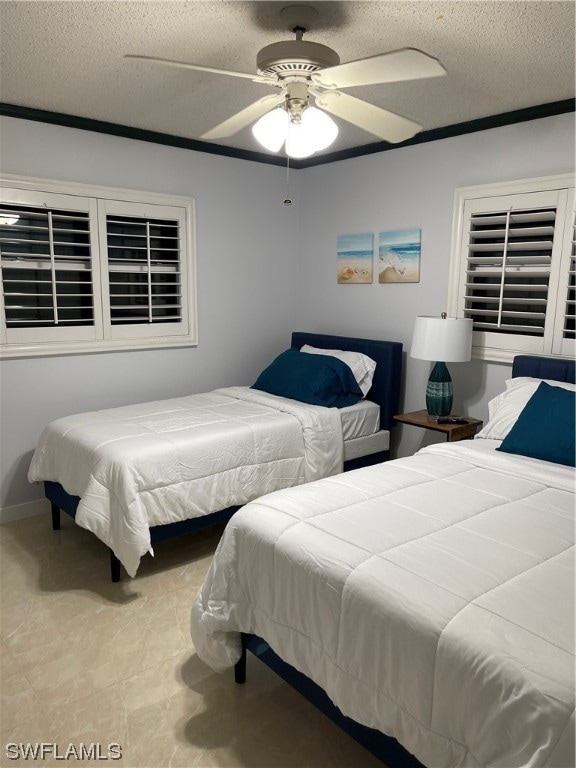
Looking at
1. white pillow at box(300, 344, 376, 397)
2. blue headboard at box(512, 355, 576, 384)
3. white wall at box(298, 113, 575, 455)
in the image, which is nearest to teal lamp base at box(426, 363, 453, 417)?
white wall at box(298, 113, 575, 455)

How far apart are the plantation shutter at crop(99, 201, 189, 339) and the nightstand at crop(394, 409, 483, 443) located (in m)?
1.80

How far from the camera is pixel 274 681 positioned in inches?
86.8

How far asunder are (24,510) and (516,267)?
345 cm

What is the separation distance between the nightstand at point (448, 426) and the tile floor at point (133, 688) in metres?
1.56

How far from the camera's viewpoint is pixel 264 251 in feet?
15.1

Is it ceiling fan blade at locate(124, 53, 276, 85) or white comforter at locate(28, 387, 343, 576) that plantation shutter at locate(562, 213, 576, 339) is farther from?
ceiling fan blade at locate(124, 53, 276, 85)

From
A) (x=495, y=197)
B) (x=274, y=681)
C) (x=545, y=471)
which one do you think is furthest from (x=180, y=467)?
(x=495, y=197)

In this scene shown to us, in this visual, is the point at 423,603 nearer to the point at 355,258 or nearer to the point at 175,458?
the point at 175,458

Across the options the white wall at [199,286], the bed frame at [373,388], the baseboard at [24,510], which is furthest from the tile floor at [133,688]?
the white wall at [199,286]

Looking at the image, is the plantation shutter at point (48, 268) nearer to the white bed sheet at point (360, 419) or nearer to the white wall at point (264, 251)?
the white wall at point (264, 251)

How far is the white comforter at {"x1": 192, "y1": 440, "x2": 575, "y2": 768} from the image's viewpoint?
124cm

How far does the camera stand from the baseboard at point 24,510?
11.7 ft

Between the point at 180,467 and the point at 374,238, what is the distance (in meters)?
2.32

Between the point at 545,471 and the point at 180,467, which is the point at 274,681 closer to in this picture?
the point at 180,467
